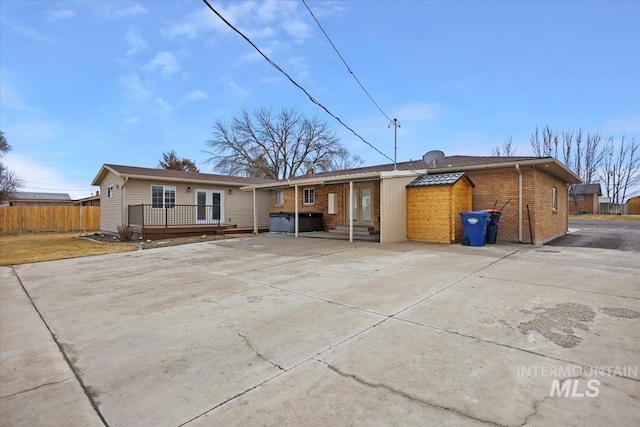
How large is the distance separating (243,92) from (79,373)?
14601mm

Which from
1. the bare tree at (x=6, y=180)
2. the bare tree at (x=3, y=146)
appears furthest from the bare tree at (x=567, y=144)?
the bare tree at (x=6, y=180)

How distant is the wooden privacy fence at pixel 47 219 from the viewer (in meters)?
20.0

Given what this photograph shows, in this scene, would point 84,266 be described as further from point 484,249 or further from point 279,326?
point 484,249

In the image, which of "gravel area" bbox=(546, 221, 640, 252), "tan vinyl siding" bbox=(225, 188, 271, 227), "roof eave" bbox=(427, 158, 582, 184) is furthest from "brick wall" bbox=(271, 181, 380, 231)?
"gravel area" bbox=(546, 221, 640, 252)

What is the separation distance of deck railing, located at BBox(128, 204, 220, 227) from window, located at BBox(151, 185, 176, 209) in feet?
0.61

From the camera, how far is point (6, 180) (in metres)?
31.7

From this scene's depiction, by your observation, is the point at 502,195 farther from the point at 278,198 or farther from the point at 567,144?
the point at 567,144

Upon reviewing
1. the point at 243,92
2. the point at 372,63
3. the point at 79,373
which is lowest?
the point at 79,373

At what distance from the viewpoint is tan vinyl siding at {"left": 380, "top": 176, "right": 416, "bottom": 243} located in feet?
34.9

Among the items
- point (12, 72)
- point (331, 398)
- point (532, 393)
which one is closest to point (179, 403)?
point (331, 398)

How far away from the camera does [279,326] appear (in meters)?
3.53

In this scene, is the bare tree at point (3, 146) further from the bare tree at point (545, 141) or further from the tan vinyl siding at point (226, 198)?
the bare tree at point (545, 141)

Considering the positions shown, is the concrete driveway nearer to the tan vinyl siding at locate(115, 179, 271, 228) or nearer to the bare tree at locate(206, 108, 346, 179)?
the tan vinyl siding at locate(115, 179, 271, 228)

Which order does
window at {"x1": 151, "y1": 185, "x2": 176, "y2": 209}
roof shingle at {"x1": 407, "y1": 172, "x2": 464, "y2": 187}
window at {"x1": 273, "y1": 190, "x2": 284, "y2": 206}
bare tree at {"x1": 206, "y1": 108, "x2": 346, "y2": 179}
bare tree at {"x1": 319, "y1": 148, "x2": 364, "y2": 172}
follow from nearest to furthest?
roof shingle at {"x1": 407, "y1": 172, "x2": 464, "y2": 187} < window at {"x1": 151, "y1": 185, "x2": 176, "y2": 209} < window at {"x1": 273, "y1": 190, "x2": 284, "y2": 206} < bare tree at {"x1": 206, "y1": 108, "x2": 346, "y2": 179} < bare tree at {"x1": 319, "y1": 148, "x2": 364, "y2": 172}
